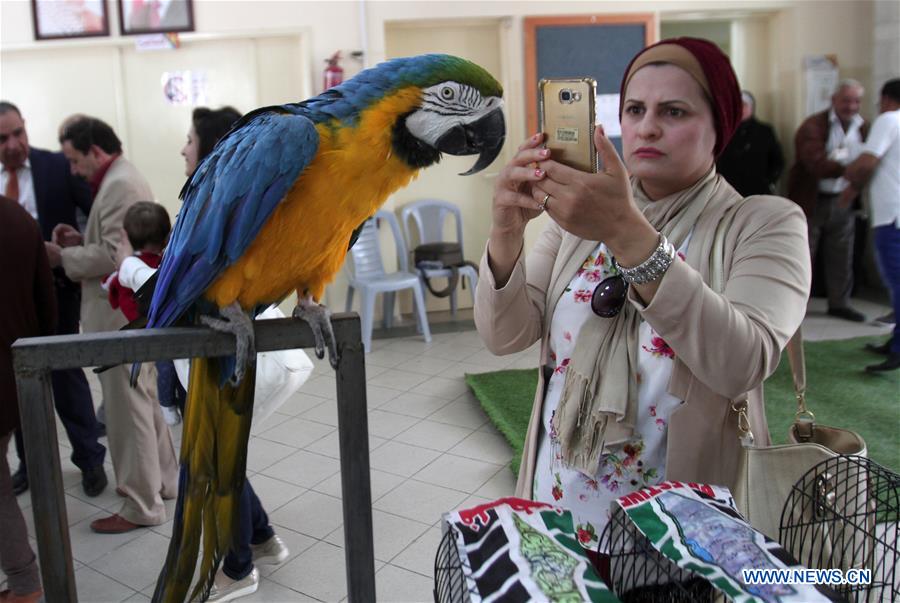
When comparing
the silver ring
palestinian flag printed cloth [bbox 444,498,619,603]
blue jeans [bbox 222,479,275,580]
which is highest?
the silver ring

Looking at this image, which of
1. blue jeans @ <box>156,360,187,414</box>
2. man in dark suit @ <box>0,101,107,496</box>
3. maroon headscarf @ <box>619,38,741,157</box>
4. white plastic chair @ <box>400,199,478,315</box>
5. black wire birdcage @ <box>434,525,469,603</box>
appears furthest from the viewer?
white plastic chair @ <box>400,199,478,315</box>

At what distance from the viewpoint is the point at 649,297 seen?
0.91 m

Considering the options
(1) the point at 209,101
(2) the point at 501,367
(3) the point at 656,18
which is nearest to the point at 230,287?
(2) the point at 501,367

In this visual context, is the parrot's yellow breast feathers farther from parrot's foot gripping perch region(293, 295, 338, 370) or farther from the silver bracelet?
the silver bracelet

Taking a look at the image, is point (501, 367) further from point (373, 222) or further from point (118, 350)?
point (118, 350)

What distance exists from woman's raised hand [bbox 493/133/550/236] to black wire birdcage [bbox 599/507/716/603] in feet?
1.37

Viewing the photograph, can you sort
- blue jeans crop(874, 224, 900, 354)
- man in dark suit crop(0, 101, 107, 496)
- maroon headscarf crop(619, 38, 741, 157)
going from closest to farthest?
maroon headscarf crop(619, 38, 741, 157) < man in dark suit crop(0, 101, 107, 496) < blue jeans crop(874, 224, 900, 354)

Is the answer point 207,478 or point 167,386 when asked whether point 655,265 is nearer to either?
point 207,478

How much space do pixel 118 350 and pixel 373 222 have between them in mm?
4082

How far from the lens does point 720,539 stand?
0.66 meters

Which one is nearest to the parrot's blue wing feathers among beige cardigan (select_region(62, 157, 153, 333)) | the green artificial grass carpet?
beige cardigan (select_region(62, 157, 153, 333))

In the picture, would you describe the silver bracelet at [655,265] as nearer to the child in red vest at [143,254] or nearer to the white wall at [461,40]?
the child in red vest at [143,254]

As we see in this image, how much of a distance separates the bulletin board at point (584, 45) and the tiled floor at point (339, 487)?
2068mm

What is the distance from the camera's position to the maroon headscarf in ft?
3.49
